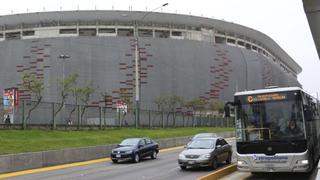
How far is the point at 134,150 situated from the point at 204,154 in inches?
278

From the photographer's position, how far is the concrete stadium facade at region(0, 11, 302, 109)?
89938mm

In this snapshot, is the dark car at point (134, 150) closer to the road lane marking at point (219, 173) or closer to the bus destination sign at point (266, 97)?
the road lane marking at point (219, 173)

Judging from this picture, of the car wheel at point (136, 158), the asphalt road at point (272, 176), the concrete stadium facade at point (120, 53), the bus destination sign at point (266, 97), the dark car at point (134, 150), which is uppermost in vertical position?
the concrete stadium facade at point (120, 53)

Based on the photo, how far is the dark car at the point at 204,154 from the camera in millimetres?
22531

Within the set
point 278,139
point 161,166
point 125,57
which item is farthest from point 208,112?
point 278,139

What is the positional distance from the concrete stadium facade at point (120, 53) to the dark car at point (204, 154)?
207 feet

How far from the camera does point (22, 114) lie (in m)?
35.6

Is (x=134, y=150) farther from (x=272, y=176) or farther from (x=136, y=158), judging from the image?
(x=272, y=176)

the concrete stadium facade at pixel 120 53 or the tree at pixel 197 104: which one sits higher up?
the concrete stadium facade at pixel 120 53

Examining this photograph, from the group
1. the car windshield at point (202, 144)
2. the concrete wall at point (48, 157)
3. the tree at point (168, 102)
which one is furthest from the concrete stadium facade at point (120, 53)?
the car windshield at point (202, 144)

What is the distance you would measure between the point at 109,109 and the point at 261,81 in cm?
7081

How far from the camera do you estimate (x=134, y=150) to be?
28.8 metres

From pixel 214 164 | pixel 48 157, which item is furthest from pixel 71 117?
pixel 214 164

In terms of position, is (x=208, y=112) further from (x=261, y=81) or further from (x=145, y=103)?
(x=261, y=81)
